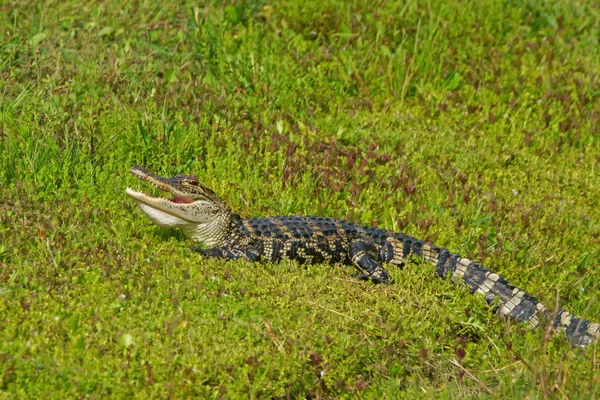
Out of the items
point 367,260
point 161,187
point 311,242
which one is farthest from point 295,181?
point 161,187

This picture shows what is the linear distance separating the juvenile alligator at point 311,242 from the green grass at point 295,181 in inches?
8.6

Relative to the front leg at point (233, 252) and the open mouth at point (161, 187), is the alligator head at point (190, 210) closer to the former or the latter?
the open mouth at point (161, 187)

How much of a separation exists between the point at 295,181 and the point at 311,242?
3.57 feet

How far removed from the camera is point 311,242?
7730 mm

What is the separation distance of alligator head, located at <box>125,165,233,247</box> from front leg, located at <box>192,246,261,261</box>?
20 cm

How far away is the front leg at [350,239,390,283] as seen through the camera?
755 cm

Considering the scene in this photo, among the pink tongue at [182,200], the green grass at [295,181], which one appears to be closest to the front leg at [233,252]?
the green grass at [295,181]

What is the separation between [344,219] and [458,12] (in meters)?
4.58

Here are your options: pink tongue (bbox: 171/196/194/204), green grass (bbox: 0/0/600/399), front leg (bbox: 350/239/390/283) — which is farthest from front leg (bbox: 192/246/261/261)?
front leg (bbox: 350/239/390/283)

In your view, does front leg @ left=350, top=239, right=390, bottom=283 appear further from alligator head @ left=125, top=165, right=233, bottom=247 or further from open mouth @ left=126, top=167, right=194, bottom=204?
open mouth @ left=126, top=167, right=194, bottom=204

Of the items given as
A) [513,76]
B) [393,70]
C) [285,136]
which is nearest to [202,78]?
[285,136]

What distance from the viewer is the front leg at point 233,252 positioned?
7.47m

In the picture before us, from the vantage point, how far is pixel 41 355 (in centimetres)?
561

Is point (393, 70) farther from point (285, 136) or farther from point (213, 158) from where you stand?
point (213, 158)
